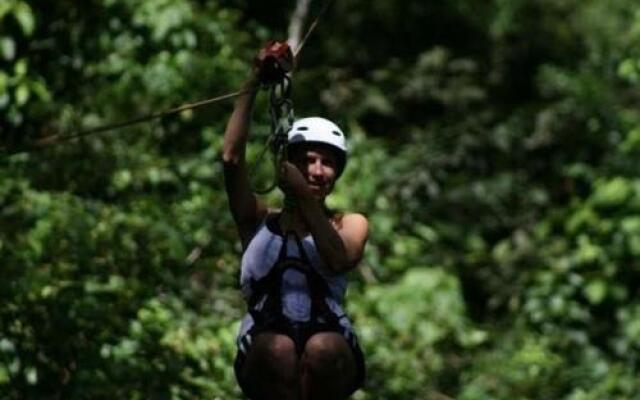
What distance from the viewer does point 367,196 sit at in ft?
36.6

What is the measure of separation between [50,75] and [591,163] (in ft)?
14.2

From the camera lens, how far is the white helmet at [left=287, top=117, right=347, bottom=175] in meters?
6.46


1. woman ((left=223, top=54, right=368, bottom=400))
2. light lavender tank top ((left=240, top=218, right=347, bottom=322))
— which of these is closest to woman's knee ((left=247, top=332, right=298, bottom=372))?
woman ((left=223, top=54, right=368, bottom=400))

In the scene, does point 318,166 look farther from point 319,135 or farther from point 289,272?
point 289,272

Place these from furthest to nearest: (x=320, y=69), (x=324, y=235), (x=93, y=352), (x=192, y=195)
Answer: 1. (x=320, y=69)
2. (x=192, y=195)
3. (x=93, y=352)
4. (x=324, y=235)

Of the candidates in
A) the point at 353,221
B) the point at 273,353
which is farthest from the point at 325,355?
the point at 353,221

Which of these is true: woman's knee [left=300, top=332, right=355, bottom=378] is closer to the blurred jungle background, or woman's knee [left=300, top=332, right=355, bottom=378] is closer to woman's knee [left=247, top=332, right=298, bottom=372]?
woman's knee [left=247, top=332, right=298, bottom=372]

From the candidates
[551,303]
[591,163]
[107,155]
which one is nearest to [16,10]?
[107,155]

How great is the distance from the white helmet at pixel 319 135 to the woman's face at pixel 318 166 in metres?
0.03

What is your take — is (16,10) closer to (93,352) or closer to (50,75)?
(50,75)

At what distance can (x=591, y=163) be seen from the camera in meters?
14.1

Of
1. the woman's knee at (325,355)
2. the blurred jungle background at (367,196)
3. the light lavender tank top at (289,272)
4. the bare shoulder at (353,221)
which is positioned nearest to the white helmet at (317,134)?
the bare shoulder at (353,221)

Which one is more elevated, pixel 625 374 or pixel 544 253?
pixel 544 253

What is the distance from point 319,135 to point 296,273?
0.51 metres
